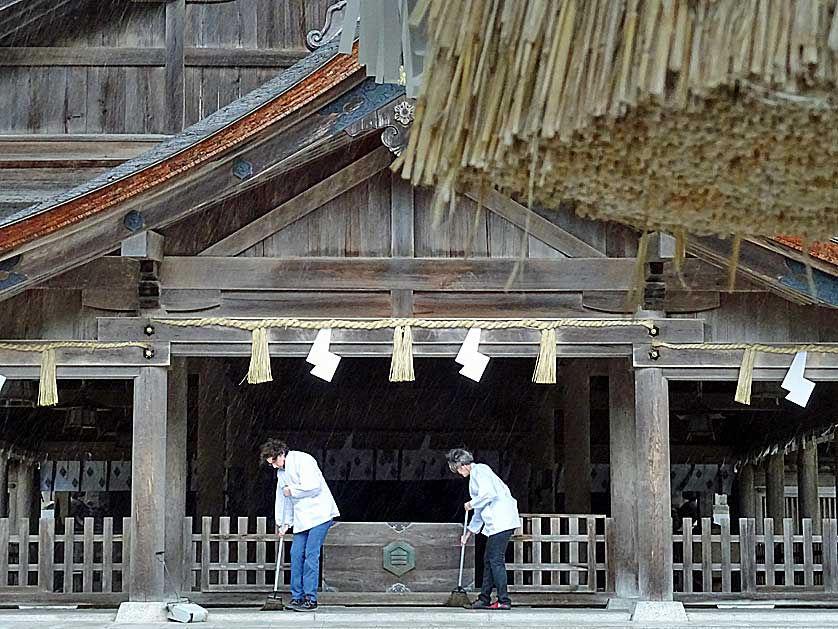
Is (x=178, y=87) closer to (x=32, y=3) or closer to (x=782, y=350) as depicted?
(x=32, y=3)

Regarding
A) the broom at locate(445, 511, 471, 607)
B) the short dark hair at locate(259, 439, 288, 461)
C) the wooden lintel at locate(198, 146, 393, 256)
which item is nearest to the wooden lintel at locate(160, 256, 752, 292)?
the wooden lintel at locate(198, 146, 393, 256)

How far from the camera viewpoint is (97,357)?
9523 millimetres

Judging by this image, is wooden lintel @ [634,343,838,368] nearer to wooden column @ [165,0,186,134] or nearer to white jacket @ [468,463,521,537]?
white jacket @ [468,463,521,537]

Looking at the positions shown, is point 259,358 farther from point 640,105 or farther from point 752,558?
point 640,105

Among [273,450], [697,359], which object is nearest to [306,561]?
[273,450]

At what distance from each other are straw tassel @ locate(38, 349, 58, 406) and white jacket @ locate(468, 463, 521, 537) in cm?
320

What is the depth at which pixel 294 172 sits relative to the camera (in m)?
9.59

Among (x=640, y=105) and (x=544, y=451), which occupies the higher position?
(x=640, y=105)

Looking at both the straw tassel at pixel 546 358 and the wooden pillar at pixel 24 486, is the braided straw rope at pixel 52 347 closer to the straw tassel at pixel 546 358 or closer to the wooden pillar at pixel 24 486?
the straw tassel at pixel 546 358

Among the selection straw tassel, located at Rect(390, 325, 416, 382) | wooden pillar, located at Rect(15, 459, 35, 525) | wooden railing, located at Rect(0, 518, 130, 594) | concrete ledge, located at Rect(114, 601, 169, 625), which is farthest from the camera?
wooden pillar, located at Rect(15, 459, 35, 525)

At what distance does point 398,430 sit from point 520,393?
1515 millimetres

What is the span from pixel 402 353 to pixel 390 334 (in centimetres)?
17

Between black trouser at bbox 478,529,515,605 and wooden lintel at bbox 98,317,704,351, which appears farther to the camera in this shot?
black trouser at bbox 478,529,515,605

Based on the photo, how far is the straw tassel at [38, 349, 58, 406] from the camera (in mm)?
9438
